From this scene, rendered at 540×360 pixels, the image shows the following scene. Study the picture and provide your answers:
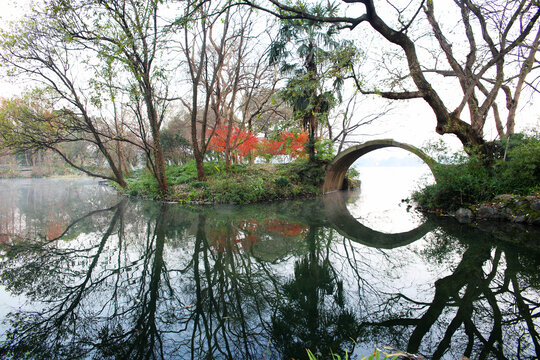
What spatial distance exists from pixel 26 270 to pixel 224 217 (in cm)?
510

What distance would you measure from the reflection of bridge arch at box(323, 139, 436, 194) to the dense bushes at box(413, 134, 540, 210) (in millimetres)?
709

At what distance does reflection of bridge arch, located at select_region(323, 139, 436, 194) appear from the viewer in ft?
33.6

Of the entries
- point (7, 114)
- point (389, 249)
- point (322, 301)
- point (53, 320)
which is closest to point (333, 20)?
point (389, 249)

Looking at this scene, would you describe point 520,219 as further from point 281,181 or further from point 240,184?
point 240,184

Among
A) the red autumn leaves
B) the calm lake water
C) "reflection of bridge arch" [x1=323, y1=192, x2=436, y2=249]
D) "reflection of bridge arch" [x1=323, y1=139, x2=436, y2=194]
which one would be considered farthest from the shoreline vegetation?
the red autumn leaves

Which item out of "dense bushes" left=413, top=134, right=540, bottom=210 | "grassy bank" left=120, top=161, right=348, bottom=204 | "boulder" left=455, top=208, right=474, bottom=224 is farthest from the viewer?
"grassy bank" left=120, top=161, right=348, bottom=204

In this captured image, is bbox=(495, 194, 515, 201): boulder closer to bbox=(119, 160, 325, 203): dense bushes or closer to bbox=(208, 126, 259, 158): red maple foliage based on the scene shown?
bbox=(119, 160, 325, 203): dense bushes

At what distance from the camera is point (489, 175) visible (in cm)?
855

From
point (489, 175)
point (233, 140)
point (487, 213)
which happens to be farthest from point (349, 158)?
point (487, 213)

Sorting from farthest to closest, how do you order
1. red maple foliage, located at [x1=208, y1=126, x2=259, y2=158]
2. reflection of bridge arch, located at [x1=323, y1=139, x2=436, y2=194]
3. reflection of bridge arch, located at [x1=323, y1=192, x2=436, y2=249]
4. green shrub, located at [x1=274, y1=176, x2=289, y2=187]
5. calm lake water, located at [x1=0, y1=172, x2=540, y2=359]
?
red maple foliage, located at [x1=208, y1=126, x2=259, y2=158], green shrub, located at [x1=274, y1=176, x2=289, y2=187], reflection of bridge arch, located at [x1=323, y1=139, x2=436, y2=194], reflection of bridge arch, located at [x1=323, y1=192, x2=436, y2=249], calm lake water, located at [x1=0, y1=172, x2=540, y2=359]

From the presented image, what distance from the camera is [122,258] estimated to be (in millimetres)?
4832

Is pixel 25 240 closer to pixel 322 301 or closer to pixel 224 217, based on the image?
pixel 224 217

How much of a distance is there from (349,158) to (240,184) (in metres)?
6.46

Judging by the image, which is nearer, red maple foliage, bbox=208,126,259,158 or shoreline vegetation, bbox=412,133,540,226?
shoreline vegetation, bbox=412,133,540,226
